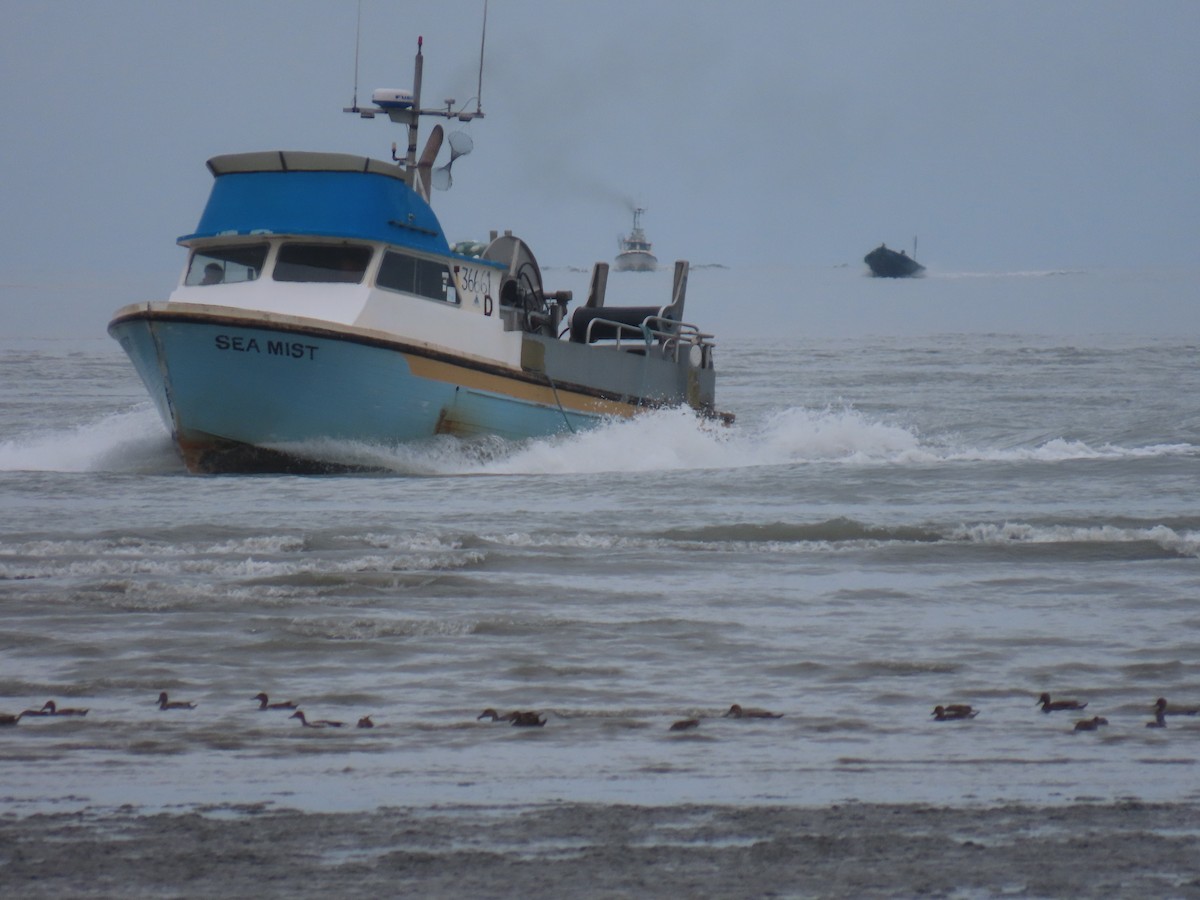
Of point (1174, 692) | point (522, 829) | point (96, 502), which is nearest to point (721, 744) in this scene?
point (522, 829)

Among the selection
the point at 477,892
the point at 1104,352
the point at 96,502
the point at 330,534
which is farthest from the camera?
the point at 1104,352

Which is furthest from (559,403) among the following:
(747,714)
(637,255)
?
(637,255)

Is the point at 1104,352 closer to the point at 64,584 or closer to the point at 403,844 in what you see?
the point at 64,584

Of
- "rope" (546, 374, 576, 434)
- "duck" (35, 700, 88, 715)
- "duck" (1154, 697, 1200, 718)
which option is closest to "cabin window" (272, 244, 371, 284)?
"rope" (546, 374, 576, 434)

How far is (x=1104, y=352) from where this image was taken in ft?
129

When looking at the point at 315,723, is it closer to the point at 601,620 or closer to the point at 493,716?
the point at 493,716

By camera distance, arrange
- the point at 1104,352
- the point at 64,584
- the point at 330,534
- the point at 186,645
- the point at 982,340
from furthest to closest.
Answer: the point at 982,340 → the point at 1104,352 → the point at 330,534 → the point at 64,584 → the point at 186,645

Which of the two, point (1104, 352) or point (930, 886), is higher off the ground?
point (1104, 352)

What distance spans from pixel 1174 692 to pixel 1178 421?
1671 cm

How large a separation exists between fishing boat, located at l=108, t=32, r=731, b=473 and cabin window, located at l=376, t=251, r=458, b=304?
0.01 metres

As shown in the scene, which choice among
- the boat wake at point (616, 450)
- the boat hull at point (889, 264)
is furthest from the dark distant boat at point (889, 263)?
the boat wake at point (616, 450)

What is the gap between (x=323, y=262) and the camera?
14.6 metres

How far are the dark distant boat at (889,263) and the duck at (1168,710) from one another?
144 m

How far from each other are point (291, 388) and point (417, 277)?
1.82 m
